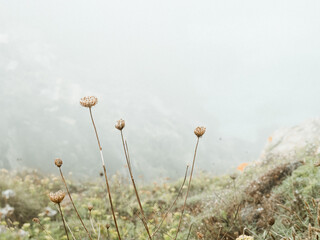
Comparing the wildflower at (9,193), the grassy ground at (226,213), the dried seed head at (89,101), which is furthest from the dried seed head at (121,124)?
the wildflower at (9,193)

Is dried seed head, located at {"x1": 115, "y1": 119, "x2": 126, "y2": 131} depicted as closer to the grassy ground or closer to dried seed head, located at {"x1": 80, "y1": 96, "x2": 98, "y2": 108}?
dried seed head, located at {"x1": 80, "y1": 96, "x2": 98, "y2": 108}

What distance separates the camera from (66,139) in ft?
95.3

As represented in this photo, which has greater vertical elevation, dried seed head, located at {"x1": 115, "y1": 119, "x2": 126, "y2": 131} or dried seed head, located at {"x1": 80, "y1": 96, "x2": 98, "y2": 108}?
dried seed head, located at {"x1": 80, "y1": 96, "x2": 98, "y2": 108}

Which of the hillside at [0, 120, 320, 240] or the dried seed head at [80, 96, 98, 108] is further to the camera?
the hillside at [0, 120, 320, 240]

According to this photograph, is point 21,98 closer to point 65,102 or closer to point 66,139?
point 65,102

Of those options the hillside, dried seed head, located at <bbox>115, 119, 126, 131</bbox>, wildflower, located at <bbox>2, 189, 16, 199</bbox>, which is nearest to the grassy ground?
the hillside

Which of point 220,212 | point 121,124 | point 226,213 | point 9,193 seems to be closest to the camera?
point 121,124

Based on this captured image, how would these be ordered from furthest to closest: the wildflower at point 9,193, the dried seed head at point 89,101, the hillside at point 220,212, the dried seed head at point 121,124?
the wildflower at point 9,193
the hillside at point 220,212
the dried seed head at point 89,101
the dried seed head at point 121,124

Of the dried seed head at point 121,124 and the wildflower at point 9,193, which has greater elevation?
the wildflower at point 9,193

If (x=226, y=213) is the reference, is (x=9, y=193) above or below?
above

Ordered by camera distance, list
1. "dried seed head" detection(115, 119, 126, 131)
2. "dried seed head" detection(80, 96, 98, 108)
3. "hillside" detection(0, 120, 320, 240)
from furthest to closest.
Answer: "hillside" detection(0, 120, 320, 240), "dried seed head" detection(80, 96, 98, 108), "dried seed head" detection(115, 119, 126, 131)

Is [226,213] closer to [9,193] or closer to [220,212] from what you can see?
[220,212]

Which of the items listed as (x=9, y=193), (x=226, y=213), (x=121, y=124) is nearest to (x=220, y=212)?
(x=226, y=213)

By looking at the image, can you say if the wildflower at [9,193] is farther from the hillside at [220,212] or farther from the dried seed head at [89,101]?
the dried seed head at [89,101]
